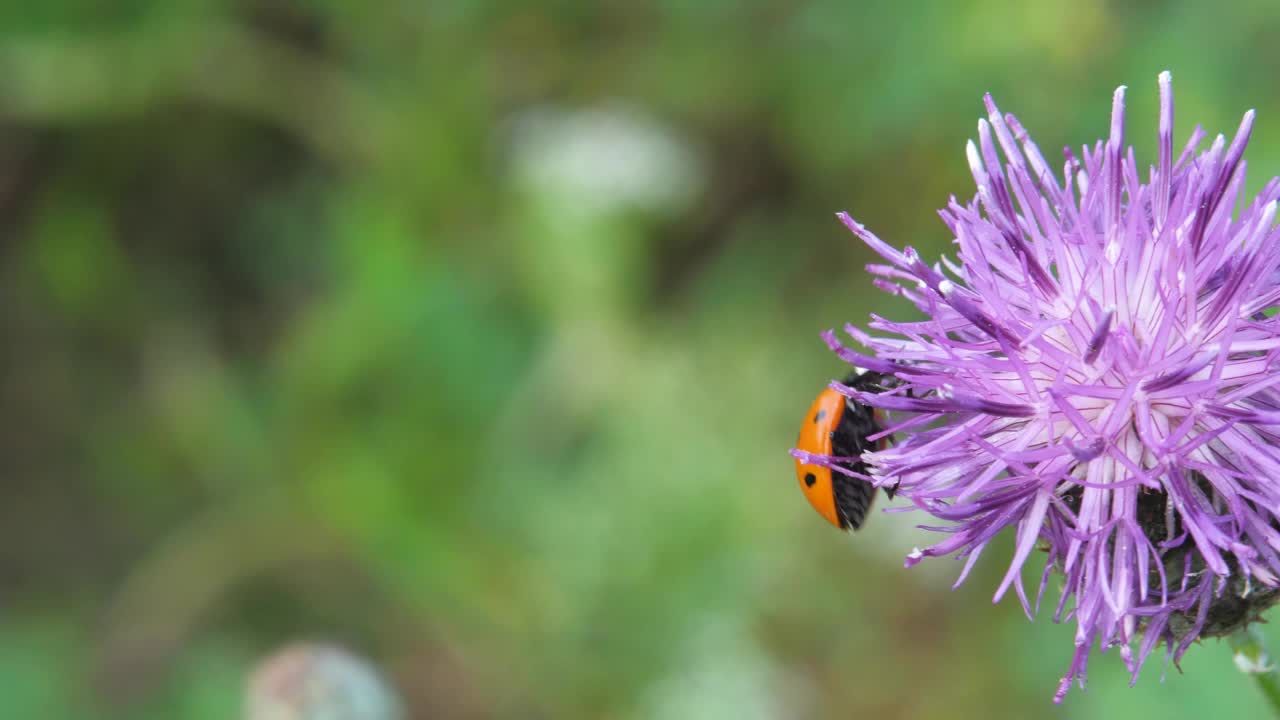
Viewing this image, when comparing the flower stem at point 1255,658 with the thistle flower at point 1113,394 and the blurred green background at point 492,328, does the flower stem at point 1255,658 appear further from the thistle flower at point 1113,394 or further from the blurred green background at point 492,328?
the blurred green background at point 492,328

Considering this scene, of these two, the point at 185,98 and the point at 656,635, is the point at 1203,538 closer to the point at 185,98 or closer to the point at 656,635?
the point at 656,635

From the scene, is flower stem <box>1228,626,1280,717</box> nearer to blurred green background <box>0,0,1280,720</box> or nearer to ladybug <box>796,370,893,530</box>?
ladybug <box>796,370,893,530</box>

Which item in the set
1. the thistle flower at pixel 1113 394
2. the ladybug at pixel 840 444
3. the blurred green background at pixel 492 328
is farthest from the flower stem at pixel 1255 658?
the blurred green background at pixel 492 328

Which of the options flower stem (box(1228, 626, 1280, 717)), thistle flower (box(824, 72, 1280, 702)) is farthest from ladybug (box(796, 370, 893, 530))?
flower stem (box(1228, 626, 1280, 717))

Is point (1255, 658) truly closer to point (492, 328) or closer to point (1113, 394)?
point (1113, 394)

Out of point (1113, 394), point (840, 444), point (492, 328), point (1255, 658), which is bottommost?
point (1255, 658)

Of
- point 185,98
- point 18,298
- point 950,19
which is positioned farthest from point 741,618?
point 18,298

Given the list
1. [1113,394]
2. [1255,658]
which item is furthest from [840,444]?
[1255,658]
